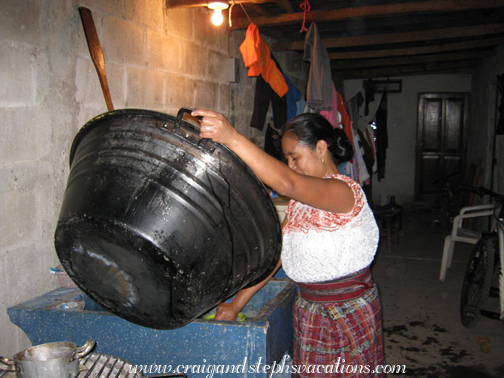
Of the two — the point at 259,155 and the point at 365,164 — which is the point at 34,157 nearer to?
the point at 259,155

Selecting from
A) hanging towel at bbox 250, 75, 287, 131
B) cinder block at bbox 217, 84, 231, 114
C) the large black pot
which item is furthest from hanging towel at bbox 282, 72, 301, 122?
the large black pot

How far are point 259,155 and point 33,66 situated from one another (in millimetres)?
1289

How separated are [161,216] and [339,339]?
1.01 metres

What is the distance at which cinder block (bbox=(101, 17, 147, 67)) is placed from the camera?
2.36 metres

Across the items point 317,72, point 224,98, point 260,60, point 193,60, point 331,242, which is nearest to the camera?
point 331,242

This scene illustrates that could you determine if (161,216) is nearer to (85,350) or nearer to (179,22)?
(85,350)

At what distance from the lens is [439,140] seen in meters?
9.56

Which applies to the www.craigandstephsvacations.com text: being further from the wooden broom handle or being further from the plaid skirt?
the wooden broom handle

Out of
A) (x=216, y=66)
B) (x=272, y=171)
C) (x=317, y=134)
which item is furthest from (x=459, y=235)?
(x=272, y=171)

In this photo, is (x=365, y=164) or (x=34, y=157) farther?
(x=365, y=164)

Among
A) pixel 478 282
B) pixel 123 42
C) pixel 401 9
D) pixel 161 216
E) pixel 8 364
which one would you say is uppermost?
pixel 401 9

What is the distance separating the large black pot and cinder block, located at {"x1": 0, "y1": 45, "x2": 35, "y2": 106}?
32.2 inches

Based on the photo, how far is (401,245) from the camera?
21.2 feet

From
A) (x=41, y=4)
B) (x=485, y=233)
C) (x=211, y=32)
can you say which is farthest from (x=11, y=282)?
(x=485, y=233)
